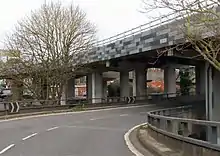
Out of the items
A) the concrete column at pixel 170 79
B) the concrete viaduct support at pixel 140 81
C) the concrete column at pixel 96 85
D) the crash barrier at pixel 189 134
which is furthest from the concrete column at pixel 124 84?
the crash barrier at pixel 189 134

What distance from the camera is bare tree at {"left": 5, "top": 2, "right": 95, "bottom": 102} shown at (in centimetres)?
4316

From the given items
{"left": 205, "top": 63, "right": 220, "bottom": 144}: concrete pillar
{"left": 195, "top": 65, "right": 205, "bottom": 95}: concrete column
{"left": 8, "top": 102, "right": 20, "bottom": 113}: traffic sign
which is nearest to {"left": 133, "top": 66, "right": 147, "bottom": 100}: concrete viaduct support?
{"left": 195, "top": 65, "right": 205, "bottom": 95}: concrete column

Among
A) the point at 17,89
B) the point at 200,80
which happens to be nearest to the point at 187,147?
the point at 17,89

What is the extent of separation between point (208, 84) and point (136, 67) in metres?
28.6

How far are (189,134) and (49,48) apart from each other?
3390cm

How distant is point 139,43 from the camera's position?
3828 centimetres

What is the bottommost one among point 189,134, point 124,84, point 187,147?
point 187,147

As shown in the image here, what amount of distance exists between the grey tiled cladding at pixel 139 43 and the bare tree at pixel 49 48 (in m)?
2.39

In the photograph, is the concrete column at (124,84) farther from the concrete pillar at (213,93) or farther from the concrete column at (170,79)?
the concrete pillar at (213,93)

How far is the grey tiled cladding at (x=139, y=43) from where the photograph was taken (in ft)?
100

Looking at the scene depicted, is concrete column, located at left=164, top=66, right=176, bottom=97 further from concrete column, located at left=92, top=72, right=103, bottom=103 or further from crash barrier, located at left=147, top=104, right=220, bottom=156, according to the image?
crash barrier, located at left=147, top=104, right=220, bottom=156

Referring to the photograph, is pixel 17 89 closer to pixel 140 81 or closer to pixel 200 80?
pixel 140 81

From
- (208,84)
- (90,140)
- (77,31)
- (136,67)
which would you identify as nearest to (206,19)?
(90,140)

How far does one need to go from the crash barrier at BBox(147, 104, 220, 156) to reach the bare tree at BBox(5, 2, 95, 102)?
27971 mm
